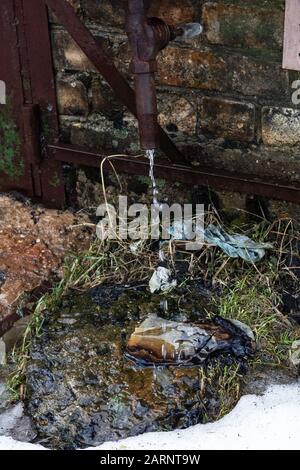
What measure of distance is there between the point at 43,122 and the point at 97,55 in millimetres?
560

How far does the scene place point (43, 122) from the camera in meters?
3.70

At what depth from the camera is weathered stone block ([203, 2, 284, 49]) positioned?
3.06 meters

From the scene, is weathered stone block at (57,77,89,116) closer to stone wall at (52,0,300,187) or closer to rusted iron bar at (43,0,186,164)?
stone wall at (52,0,300,187)

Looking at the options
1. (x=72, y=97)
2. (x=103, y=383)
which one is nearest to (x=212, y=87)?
(x=72, y=97)

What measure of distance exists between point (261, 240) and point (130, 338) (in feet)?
2.32

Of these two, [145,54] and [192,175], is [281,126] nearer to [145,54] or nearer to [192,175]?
[192,175]

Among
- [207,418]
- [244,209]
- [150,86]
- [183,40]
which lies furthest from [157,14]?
[207,418]

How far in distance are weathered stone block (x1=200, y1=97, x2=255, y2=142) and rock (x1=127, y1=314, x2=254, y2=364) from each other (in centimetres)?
79

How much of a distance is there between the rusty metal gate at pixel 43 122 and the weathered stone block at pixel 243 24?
417mm

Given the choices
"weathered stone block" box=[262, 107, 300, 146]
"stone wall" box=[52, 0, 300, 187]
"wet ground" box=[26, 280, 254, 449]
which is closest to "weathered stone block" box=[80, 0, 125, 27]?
"stone wall" box=[52, 0, 300, 187]

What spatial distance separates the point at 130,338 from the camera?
3.03 meters

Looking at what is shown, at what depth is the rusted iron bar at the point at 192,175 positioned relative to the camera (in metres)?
3.24

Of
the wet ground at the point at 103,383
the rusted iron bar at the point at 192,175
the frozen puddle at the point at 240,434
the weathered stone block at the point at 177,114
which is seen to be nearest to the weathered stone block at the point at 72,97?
the rusted iron bar at the point at 192,175
